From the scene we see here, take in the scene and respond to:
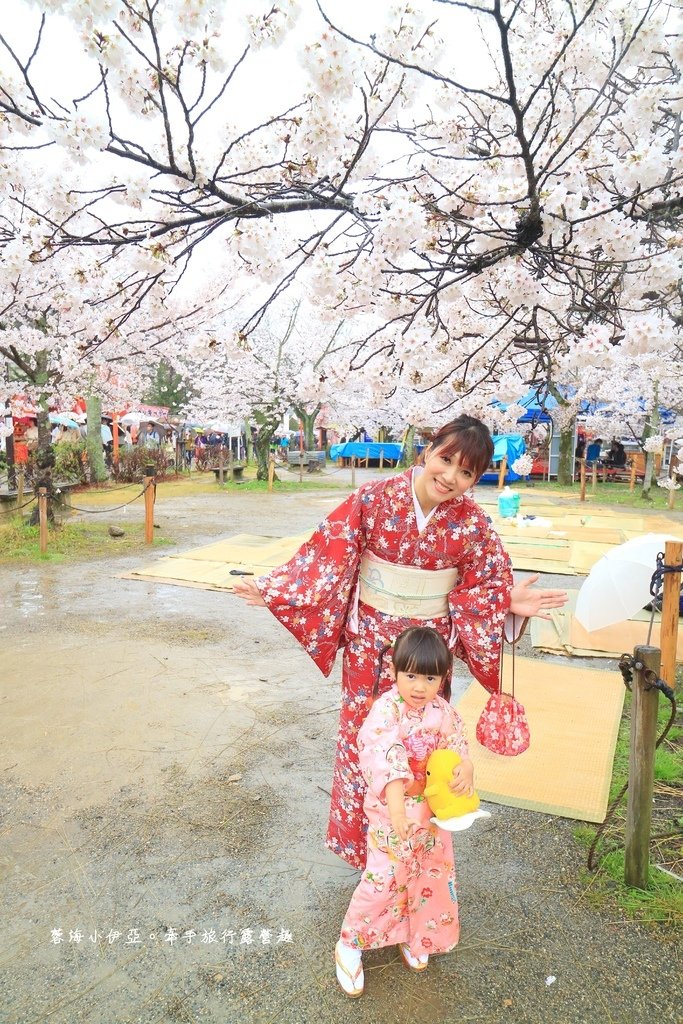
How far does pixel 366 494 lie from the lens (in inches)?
87.4

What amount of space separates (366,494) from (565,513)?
12.0m

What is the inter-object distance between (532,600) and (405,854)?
89 cm

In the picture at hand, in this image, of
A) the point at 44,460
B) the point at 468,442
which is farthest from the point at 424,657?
the point at 44,460

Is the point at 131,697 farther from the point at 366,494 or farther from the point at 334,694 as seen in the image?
the point at 366,494

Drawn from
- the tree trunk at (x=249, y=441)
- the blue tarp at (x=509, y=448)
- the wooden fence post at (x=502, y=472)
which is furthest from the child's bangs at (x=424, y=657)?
the tree trunk at (x=249, y=441)

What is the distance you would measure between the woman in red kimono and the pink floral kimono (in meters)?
0.27

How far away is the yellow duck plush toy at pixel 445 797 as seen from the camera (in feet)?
5.79

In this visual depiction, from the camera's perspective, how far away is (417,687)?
186cm

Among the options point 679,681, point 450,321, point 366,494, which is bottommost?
point 679,681

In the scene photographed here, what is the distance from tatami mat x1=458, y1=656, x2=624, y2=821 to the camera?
114 inches

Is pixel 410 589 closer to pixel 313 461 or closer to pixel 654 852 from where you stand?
pixel 654 852

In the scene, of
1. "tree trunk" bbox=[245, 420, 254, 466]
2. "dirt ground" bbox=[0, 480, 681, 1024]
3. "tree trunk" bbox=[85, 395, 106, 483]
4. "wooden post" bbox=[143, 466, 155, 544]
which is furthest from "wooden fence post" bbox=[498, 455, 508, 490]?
"dirt ground" bbox=[0, 480, 681, 1024]

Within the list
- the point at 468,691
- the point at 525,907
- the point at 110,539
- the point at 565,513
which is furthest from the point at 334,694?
the point at 565,513

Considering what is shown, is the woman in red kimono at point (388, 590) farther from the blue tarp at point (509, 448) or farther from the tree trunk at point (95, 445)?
the blue tarp at point (509, 448)
